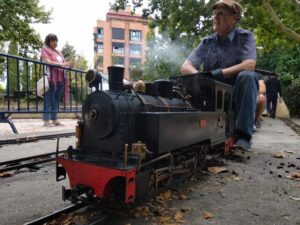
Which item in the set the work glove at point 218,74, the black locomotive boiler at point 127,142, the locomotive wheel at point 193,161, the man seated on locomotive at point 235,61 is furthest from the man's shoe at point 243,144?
the black locomotive boiler at point 127,142

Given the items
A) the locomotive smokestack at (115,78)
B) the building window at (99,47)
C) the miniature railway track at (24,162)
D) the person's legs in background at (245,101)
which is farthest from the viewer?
the building window at (99,47)

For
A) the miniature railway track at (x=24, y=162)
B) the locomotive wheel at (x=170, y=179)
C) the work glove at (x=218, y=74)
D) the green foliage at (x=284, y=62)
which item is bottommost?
the miniature railway track at (x=24, y=162)

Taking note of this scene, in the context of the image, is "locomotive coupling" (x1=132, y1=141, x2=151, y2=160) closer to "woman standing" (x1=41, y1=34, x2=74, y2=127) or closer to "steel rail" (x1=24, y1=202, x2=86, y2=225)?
"steel rail" (x1=24, y1=202, x2=86, y2=225)

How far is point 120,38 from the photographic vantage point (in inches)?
2616

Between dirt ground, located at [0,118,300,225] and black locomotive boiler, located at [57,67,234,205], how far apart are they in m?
0.18

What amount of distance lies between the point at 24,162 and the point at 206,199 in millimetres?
2499

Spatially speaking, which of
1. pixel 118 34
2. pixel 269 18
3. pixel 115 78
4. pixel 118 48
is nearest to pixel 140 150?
pixel 115 78

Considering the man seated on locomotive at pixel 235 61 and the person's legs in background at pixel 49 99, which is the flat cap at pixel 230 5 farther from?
the person's legs in background at pixel 49 99

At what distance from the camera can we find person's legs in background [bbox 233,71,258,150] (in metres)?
4.10

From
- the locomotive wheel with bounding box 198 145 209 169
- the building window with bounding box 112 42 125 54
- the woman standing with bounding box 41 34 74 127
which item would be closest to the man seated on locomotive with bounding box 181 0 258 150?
the locomotive wheel with bounding box 198 145 209 169

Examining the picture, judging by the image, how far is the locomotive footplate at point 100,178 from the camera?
2.15m

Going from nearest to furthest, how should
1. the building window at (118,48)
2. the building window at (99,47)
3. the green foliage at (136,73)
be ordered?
the green foliage at (136,73), the building window at (118,48), the building window at (99,47)

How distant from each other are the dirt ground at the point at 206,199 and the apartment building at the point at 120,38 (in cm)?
6261

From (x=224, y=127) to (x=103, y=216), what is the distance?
2393 mm
